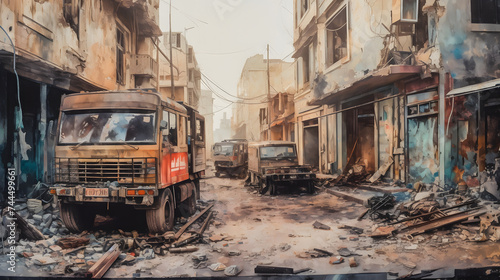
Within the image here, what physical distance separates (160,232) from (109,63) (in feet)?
27.7

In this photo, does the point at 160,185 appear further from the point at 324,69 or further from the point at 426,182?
the point at 324,69

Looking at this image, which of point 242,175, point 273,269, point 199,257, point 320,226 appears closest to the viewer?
point 273,269

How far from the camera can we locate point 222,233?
6949 mm

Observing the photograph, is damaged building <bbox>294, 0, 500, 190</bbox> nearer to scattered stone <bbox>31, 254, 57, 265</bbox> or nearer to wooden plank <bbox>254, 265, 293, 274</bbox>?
wooden plank <bbox>254, 265, 293, 274</bbox>

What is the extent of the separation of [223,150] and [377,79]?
10.9 m

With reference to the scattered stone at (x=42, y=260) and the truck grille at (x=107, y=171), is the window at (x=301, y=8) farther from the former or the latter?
the scattered stone at (x=42, y=260)

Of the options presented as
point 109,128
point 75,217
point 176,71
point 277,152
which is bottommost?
point 75,217

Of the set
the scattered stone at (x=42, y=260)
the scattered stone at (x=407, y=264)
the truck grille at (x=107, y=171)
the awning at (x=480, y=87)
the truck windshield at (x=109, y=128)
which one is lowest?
the scattered stone at (x=407, y=264)

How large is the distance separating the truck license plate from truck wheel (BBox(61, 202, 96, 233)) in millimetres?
886

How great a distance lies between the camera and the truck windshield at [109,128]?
247 inches

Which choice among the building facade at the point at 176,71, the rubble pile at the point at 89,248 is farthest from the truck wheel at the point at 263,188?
the building facade at the point at 176,71

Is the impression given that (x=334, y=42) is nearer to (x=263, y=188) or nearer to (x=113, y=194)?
(x=263, y=188)

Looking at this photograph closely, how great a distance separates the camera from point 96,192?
590 centimetres

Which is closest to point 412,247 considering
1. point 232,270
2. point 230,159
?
point 232,270
